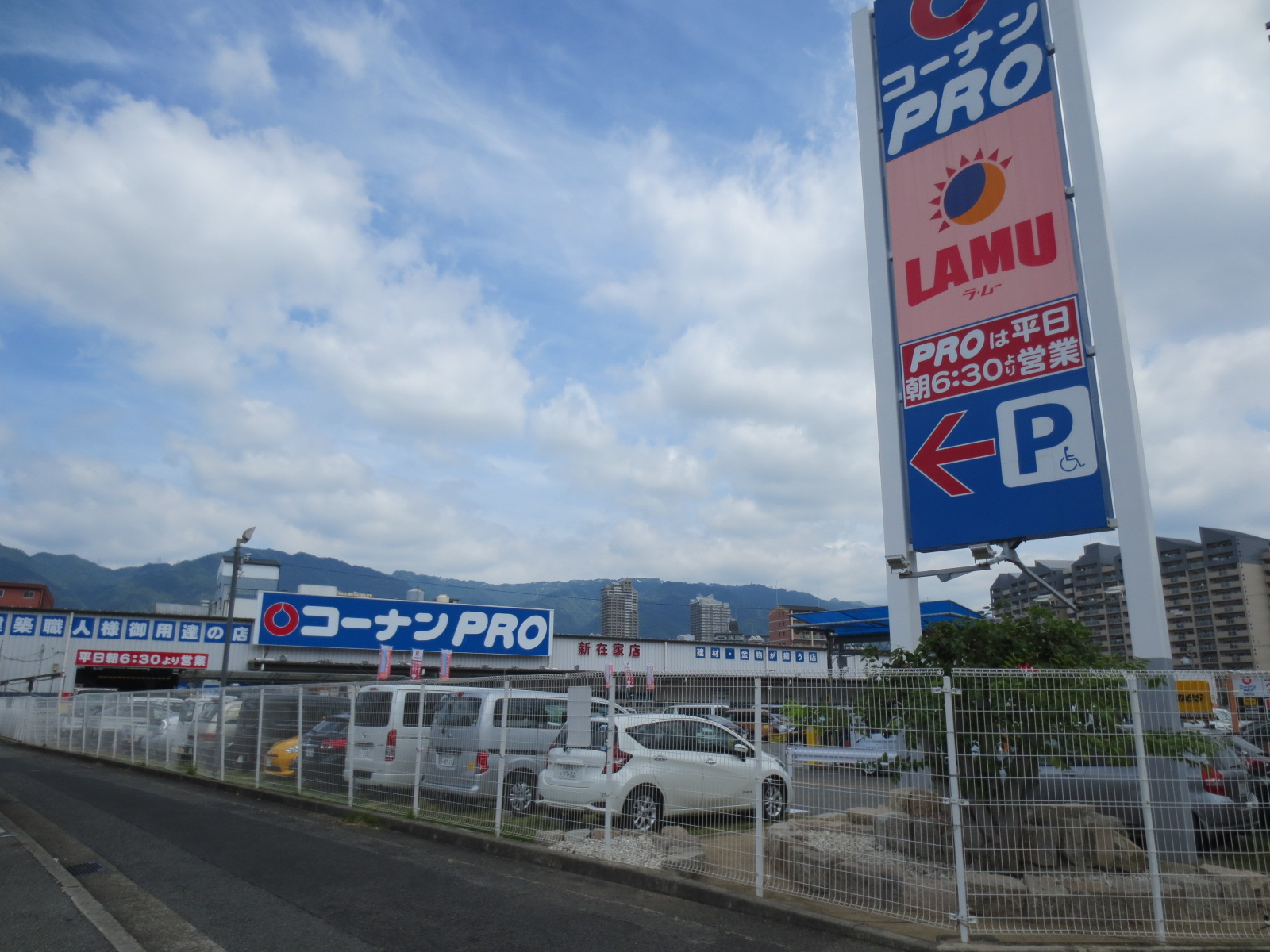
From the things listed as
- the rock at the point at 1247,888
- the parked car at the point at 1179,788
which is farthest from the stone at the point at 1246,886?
the parked car at the point at 1179,788

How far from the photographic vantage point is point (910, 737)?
6.17 metres

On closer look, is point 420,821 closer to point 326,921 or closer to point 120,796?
point 326,921

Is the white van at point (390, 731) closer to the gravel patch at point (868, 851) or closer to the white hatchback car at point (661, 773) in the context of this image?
the white hatchback car at point (661, 773)

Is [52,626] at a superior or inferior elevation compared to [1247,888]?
superior

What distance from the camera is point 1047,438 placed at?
9.77m

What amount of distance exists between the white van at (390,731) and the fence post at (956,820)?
247 inches

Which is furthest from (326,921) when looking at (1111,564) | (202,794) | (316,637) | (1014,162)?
(1111,564)

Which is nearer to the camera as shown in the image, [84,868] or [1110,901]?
[1110,901]

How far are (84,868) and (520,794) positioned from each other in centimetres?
427

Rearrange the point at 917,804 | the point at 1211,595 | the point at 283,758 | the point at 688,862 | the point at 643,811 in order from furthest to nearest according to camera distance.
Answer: the point at 1211,595, the point at 283,758, the point at 643,811, the point at 688,862, the point at 917,804

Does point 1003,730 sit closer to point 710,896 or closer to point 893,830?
point 893,830

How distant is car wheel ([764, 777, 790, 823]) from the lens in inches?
261

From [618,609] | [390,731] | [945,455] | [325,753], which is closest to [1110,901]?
[945,455]

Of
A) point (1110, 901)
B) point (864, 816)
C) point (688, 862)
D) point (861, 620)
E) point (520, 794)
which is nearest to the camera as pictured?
point (1110, 901)
